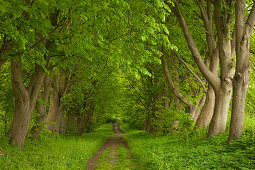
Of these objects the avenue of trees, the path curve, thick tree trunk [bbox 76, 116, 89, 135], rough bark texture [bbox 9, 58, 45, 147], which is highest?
the avenue of trees

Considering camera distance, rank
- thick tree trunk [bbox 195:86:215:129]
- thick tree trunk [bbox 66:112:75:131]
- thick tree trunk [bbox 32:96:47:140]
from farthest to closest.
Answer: thick tree trunk [bbox 66:112:75:131] < thick tree trunk [bbox 32:96:47:140] < thick tree trunk [bbox 195:86:215:129]

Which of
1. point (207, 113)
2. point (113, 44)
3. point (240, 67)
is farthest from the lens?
point (207, 113)

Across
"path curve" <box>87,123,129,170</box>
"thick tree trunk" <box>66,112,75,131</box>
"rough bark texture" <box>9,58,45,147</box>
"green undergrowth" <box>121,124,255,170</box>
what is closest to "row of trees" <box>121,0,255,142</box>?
"green undergrowth" <box>121,124,255,170</box>

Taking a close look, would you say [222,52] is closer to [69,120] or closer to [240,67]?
[240,67]

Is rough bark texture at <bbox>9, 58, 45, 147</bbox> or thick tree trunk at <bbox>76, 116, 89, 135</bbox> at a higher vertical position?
rough bark texture at <bbox>9, 58, 45, 147</bbox>

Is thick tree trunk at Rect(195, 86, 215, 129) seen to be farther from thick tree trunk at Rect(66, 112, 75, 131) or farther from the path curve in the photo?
→ thick tree trunk at Rect(66, 112, 75, 131)

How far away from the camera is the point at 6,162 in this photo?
7.06 m

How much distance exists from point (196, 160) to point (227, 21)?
6797mm

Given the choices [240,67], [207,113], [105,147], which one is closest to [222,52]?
[240,67]

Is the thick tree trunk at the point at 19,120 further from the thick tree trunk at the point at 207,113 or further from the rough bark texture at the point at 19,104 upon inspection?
the thick tree trunk at the point at 207,113

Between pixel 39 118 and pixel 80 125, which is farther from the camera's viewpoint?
pixel 80 125

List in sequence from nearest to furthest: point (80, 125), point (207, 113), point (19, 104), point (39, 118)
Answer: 1. point (19, 104)
2. point (207, 113)
3. point (39, 118)
4. point (80, 125)

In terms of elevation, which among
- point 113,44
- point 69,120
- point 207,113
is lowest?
point 69,120

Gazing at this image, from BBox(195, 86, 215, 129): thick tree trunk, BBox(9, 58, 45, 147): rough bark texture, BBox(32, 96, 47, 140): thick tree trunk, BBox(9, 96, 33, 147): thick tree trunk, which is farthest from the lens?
BBox(32, 96, 47, 140): thick tree trunk
